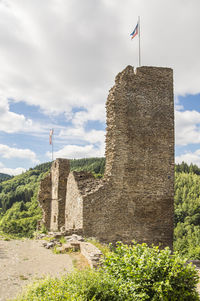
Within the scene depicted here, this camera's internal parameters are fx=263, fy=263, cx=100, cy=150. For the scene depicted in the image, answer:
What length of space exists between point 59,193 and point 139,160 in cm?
630

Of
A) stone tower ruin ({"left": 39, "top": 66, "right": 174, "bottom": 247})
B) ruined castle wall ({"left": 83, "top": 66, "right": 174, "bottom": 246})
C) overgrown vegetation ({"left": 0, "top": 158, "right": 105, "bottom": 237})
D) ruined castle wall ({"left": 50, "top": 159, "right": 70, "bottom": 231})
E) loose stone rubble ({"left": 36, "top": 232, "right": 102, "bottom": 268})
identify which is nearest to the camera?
loose stone rubble ({"left": 36, "top": 232, "right": 102, "bottom": 268})

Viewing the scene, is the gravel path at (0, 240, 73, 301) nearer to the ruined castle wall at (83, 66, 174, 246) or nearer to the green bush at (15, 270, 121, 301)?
the green bush at (15, 270, 121, 301)

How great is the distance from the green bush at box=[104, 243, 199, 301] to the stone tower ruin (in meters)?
6.13

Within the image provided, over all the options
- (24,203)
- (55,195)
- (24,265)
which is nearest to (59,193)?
(55,195)

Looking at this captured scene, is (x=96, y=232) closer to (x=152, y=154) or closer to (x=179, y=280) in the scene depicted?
(x=152, y=154)

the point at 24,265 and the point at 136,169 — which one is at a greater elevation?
the point at 136,169

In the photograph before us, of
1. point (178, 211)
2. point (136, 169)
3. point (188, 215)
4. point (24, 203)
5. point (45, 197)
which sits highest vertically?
point (136, 169)

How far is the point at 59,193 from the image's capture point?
52.4 ft

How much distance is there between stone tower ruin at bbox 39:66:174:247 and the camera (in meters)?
11.2

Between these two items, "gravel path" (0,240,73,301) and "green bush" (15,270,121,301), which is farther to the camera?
"gravel path" (0,240,73,301)

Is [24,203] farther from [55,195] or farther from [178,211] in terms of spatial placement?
[55,195]

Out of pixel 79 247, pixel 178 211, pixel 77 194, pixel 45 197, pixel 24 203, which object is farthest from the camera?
pixel 24 203

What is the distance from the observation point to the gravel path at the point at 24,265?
5656 millimetres

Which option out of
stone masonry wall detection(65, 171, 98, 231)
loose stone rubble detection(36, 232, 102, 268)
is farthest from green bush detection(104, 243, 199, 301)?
stone masonry wall detection(65, 171, 98, 231)
